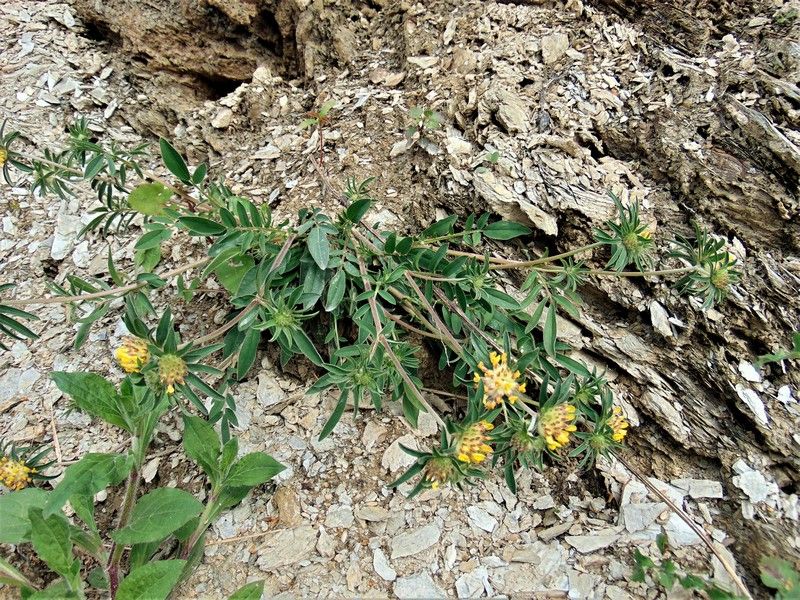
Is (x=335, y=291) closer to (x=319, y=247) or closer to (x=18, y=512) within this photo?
(x=319, y=247)

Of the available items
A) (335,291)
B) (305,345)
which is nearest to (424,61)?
(335,291)

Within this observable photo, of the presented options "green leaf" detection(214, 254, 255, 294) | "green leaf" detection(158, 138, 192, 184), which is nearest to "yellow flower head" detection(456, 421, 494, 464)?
"green leaf" detection(214, 254, 255, 294)

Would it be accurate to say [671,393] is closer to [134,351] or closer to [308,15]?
[134,351]

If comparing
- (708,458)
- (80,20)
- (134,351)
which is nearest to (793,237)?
(708,458)

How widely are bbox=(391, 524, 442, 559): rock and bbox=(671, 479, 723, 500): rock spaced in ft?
3.27

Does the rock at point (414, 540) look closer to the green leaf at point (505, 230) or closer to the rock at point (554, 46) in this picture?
the green leaf at point (505, 230)

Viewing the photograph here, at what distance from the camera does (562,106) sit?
9.02 ft

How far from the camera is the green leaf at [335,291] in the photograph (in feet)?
7.07

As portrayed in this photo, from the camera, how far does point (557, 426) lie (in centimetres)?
183

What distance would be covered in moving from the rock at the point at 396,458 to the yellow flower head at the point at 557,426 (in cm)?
61

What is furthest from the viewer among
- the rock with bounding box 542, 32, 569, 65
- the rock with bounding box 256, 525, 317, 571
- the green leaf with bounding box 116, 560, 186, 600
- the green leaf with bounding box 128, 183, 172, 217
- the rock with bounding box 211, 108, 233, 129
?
the rock with bounding box 211, 108, 233, 129

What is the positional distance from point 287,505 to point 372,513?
1.09ft

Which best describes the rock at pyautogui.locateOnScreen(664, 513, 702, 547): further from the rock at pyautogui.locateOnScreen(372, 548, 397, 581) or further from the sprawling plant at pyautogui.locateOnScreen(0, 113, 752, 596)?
the rock at pyautogui.locateOnScreen(372, 548, 397, 581)

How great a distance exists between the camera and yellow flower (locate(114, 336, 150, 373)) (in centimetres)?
180
